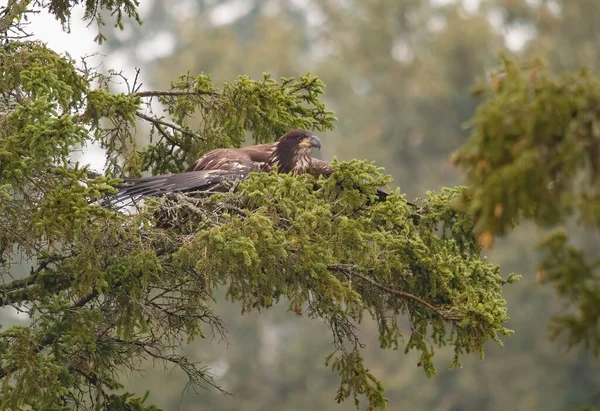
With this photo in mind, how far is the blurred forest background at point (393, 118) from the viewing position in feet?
88.3

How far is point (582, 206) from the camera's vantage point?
3090mm

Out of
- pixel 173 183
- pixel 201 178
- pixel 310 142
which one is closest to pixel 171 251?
pixel 173 183

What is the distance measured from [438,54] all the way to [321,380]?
11616mm

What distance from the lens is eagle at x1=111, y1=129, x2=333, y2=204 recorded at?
6.77 meters

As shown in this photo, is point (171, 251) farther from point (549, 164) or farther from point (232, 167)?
point (549, 164)

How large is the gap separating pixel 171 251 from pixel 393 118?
2887 cm

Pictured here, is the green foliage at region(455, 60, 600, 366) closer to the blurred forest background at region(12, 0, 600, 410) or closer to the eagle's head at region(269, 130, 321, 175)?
the eagle's head at region(269, 130, 321, 175)

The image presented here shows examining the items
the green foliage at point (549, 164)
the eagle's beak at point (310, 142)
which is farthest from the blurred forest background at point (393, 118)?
the green foliage at point (549, 164)

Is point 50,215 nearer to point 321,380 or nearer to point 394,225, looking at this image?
point 394,225

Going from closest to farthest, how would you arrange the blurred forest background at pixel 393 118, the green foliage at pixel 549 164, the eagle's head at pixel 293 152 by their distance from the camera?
the green foliage at pixel 549 164 < the eagle's head at pixel 293 152 < the blurred forest background at pixel 393 118

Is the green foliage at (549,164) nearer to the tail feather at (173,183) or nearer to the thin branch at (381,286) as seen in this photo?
the thin branch at (381,286)

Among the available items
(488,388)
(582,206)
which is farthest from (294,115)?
(488,388)

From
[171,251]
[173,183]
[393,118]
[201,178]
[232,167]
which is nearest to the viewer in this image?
[171,251]

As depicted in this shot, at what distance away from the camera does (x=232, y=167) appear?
7375 millimetres
